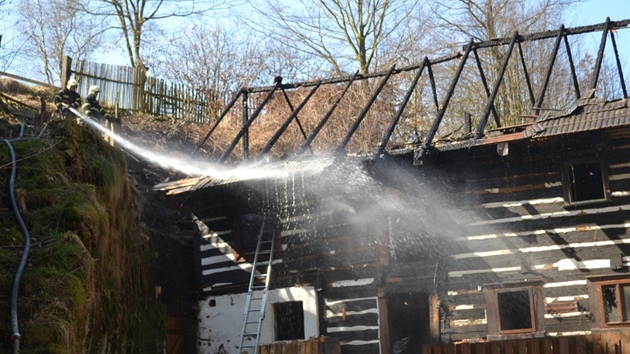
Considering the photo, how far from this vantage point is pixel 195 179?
18469 mm

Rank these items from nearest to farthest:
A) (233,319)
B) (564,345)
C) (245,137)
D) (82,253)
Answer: (82,253)
(564,345)
(233,319)
(245,137)

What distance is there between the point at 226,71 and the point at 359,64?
5.30 metres

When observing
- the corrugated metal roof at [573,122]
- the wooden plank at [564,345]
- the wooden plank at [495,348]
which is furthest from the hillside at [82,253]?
the wooden plank at [564,345]

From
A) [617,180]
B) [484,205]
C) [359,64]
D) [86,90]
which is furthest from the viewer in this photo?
[359,64]

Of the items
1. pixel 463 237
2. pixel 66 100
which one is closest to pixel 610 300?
pixel 463 237

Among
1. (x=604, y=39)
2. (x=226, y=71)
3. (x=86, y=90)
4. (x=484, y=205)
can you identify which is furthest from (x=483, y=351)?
(x=226, y=71)

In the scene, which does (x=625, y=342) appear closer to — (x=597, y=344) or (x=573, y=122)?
(x=597, y=344)

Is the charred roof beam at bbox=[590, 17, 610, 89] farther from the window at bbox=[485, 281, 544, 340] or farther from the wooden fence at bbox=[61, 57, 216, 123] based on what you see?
the wooden fence at bbox=[61, 57, 216, 123]

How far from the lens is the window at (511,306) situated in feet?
53.7

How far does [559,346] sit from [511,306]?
12.5 ft

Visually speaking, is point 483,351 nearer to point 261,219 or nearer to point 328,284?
point 328,284

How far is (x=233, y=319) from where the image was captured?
63.3 feet

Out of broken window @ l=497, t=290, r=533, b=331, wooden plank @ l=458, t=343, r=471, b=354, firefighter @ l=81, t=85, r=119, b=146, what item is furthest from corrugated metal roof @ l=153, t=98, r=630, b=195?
firefighter @ l=81, t=85, r=119, b=146

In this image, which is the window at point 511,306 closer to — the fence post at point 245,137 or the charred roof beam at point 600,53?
the charred roof beam at point 600,53
